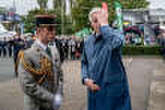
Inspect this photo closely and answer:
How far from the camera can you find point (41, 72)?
10.6 ft

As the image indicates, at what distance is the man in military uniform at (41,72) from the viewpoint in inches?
125

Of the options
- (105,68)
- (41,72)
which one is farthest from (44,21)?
(105,68)

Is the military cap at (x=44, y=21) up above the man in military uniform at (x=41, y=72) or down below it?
above

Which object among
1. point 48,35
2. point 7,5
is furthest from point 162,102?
point 7,5

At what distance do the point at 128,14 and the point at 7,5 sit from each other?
66482 mm

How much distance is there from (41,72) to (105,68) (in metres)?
0.74

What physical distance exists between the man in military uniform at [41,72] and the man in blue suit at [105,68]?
19.3 inches

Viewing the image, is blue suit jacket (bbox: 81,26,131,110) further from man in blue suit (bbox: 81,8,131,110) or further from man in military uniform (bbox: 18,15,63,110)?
man in military uniform (bbox: 18,15,63,110)

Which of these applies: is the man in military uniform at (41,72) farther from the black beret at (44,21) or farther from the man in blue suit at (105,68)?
the man in blue suit at (105,68)

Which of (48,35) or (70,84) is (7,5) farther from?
(48,35)

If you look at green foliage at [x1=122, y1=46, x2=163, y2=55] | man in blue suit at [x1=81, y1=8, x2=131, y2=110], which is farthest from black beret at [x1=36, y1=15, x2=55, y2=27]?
green foliage at [x1=122, y1=46, x2=163, y2=55]

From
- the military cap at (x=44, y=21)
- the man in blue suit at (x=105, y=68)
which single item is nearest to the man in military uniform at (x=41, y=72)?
the military cap at (x=44, y=21)

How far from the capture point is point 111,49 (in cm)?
367

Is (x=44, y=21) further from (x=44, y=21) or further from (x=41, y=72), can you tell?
(x=41, y=72)
